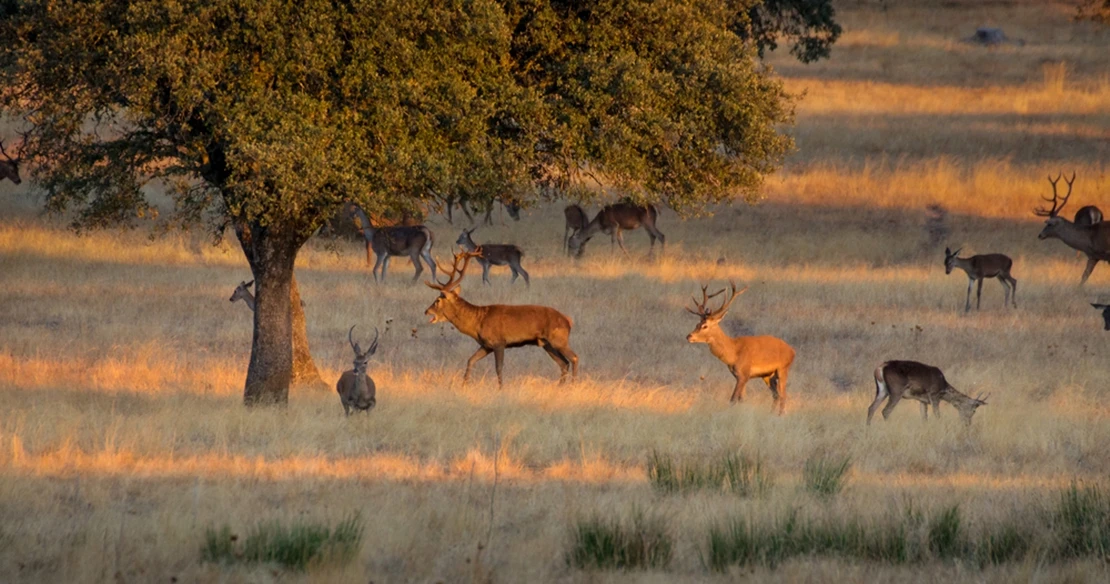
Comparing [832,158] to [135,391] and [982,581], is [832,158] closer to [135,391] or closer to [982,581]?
[135,391]

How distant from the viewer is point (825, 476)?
419 inches

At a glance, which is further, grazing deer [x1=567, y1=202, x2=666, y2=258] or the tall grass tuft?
grazing deer [x1=567, y1=202, x2=666, y2=258]

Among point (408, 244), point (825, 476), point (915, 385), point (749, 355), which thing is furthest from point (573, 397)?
point (408, 244)

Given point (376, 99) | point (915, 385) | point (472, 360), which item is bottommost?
point (472, 360)

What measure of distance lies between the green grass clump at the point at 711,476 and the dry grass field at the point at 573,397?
144 millimetres

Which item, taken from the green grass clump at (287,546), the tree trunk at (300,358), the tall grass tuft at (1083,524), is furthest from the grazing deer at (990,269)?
the green grass clump at (287,546)

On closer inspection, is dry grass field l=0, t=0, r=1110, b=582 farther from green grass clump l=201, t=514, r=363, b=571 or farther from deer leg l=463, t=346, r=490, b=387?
deer leg l=463, t=346, r=490, b=387

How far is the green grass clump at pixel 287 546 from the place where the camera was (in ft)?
27.1

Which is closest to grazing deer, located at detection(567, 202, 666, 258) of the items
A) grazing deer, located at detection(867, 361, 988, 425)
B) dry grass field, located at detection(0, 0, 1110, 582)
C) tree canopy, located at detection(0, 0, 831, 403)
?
dry grass field, located at detection(0, 0, 1110, 582)

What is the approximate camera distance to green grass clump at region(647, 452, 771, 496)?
10656mm

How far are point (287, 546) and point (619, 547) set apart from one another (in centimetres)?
191

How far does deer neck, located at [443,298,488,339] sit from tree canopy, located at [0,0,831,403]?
9.81 ft

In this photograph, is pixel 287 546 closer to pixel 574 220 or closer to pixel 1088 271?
pixel 1088 271

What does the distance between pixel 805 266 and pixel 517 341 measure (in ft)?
37.0
